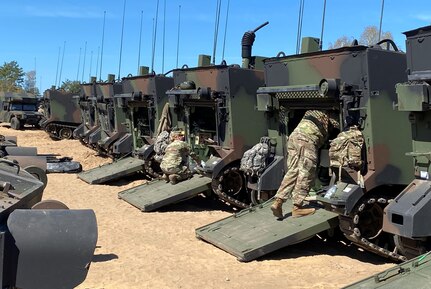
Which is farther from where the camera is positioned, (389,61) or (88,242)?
(389,61)

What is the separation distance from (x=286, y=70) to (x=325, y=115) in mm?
914

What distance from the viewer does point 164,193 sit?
934cm

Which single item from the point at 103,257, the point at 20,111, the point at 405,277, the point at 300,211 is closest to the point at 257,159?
the point at 300,211

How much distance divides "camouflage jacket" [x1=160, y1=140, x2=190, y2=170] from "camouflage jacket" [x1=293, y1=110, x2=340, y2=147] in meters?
3.40

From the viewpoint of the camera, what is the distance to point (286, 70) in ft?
23.9

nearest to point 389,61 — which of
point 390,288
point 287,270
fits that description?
point 287,270

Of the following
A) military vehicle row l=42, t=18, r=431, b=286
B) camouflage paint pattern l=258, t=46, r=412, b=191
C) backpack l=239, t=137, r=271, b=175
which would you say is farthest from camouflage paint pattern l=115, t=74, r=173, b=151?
camouflage paint pattern l=258, t=46, r=412, b=191

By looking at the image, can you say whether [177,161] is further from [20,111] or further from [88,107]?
[20,111]

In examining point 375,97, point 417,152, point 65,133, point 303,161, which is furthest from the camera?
point 65,133

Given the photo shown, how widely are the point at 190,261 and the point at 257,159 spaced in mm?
2160

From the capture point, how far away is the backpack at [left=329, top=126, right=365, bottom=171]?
5.99 m

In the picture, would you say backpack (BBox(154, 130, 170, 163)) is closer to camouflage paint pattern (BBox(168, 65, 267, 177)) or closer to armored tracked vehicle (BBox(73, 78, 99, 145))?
camouflage paint pattern (BBox(168, 65, 267, 177))

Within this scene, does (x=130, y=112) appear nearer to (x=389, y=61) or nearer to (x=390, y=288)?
(x=389, y=61)

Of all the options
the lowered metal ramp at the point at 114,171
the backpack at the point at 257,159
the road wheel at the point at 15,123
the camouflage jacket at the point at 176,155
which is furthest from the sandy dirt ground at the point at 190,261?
the road wheel at the point at 15,123
